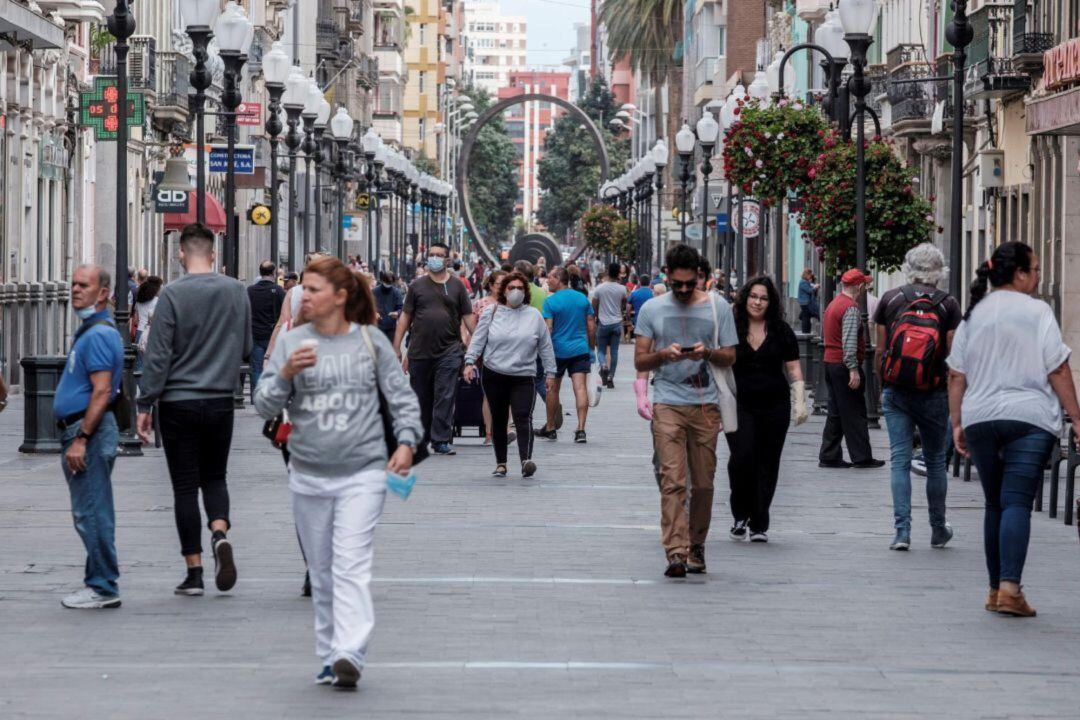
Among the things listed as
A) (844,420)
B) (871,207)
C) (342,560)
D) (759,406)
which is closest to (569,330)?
(844,420)

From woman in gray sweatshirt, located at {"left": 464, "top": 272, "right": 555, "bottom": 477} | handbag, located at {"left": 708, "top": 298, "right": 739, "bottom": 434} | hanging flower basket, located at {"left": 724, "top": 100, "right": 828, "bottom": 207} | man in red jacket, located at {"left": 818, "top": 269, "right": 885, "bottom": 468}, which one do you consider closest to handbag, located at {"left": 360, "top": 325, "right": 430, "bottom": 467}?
handbag, located at {"left": 708, "top": 298, "right": 739, "bottom": 434}

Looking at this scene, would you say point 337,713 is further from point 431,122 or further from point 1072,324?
point 431,122

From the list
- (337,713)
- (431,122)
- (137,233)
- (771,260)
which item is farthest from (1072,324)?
A: (431,122)

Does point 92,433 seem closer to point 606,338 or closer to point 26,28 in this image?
point 26,28

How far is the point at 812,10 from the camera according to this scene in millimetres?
61562

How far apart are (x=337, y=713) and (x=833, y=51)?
2304cm

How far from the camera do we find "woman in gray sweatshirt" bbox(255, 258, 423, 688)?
9.09 m

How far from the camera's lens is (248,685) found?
9.10 meters

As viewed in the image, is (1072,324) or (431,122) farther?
(431,122)

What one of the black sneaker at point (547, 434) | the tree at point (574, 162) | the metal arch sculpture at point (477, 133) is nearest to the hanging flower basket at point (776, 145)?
the black sneaker at point (547, 434)

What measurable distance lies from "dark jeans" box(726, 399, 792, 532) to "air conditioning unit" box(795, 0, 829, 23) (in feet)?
155

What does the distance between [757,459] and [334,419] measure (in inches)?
215

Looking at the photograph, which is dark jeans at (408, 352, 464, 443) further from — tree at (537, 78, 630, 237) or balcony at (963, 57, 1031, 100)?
tree at (537, 78, 630, 237)

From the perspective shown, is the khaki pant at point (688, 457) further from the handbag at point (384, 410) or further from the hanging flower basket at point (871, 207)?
the hanging flower basket at point (871, 207)
